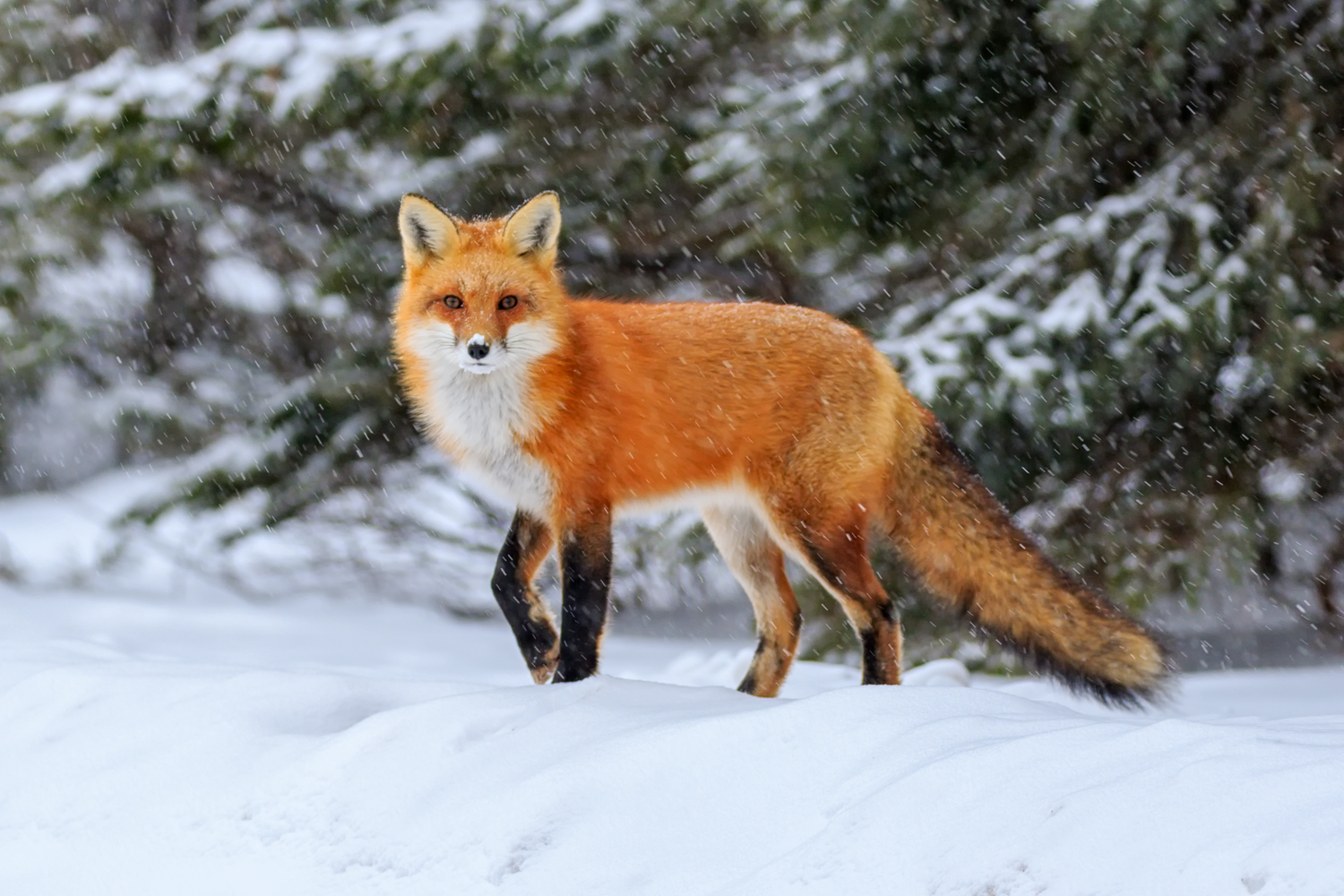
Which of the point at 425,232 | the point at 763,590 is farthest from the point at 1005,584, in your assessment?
the point at 425,232

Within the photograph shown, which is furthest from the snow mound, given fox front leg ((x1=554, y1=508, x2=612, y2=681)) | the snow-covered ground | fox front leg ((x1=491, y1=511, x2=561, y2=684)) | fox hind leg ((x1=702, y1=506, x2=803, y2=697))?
fox hind leg ((x1=702, y1=506, x2=803, y2=697))

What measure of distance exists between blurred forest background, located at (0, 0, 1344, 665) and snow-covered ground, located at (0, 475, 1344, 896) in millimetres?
2002

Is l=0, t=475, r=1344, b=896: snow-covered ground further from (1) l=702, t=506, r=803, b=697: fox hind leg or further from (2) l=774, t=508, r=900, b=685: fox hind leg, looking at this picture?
(1) l=702, t=506, r=803, b=697: fox hind leg

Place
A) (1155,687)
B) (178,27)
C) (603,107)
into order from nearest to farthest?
1. (1155,687)
2. (603,107)
3. (178,27)

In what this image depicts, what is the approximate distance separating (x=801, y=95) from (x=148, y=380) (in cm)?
560

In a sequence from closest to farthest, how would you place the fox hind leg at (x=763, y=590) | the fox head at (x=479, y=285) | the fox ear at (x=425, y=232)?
the fox head at (x=479, y=285) < the fox ear at (x=425, y=232) < the fox hind leg at (x=763, y=590)

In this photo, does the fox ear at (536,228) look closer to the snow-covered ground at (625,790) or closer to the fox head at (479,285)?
the fox head at (479,285)

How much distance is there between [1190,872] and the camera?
185 centimetres

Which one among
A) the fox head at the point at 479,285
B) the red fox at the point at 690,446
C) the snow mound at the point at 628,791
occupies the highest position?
the fox head at the point at 479,285

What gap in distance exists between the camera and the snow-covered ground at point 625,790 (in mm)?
2014

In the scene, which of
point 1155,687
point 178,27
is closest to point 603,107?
point 178,27

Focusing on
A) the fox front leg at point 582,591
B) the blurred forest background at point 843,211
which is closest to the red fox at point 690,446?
the fox front leg at point 582,591

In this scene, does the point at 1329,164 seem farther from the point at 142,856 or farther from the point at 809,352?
the point at 142,856

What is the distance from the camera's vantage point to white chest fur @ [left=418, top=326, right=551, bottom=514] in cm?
365
